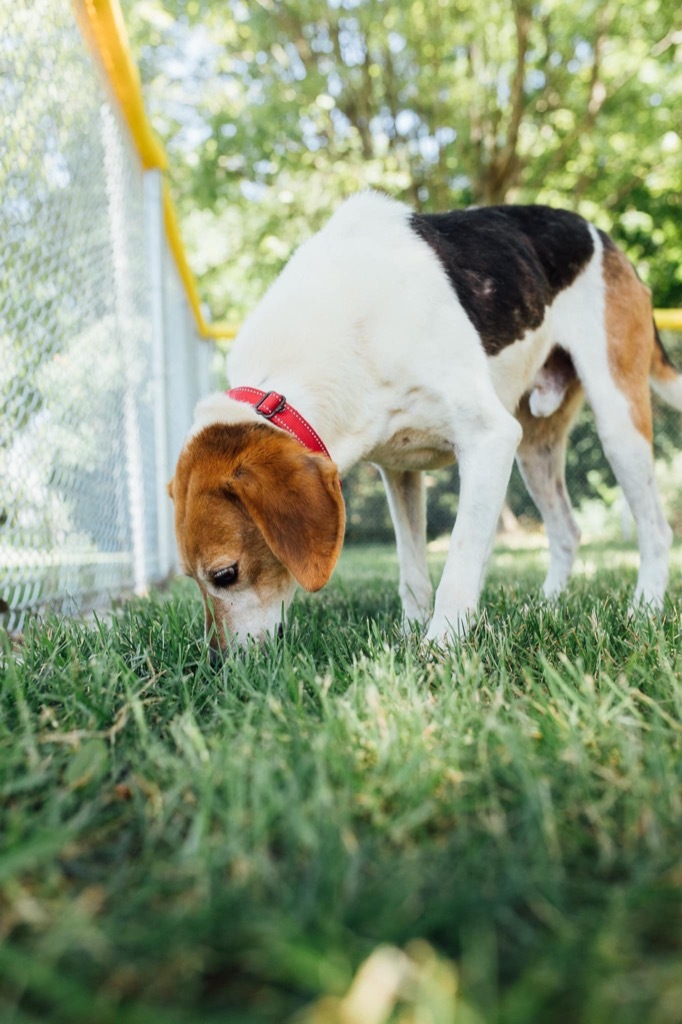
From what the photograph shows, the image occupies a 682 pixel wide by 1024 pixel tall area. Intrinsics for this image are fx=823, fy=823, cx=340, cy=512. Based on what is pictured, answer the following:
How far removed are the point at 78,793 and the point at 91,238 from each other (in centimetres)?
317

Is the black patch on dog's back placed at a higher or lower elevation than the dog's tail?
higher

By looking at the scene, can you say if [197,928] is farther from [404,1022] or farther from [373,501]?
[373,501]

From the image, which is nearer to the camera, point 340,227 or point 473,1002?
point 473,1002

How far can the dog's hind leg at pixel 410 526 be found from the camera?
3492mm

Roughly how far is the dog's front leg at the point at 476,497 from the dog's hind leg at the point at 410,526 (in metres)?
0.76

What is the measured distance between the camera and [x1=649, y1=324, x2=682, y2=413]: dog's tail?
13.3 ft

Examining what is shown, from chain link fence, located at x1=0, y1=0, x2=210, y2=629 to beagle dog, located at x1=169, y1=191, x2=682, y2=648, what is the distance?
2.40ft

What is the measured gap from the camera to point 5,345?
2.75 metres

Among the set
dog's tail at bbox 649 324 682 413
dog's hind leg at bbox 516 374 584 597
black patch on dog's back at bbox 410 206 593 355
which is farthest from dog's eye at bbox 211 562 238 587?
dog's tail at bbox 649 324 682 413

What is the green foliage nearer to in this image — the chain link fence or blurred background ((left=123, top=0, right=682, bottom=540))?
blurred background ((left=123, top=0, right=682, bottom=540))

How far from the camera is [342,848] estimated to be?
1024mm

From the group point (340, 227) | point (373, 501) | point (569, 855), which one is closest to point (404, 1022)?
point (569, 855)

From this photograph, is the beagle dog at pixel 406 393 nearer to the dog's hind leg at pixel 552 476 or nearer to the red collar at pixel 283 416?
the red collar at pixel 283 416

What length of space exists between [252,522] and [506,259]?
5.27 ft
